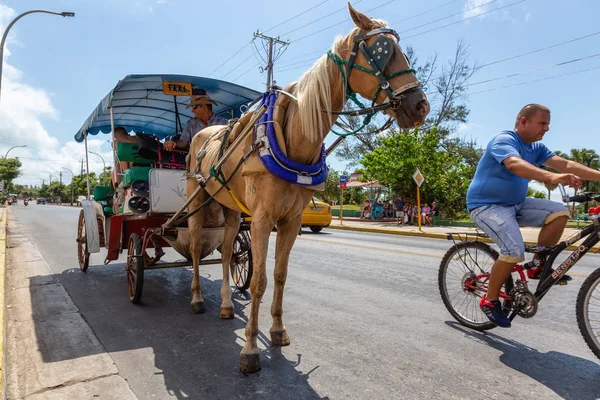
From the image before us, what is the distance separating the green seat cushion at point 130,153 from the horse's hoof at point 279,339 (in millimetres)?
3770

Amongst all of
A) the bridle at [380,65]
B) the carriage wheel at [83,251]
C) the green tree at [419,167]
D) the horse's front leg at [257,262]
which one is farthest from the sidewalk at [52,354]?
the green tree at [419,167]

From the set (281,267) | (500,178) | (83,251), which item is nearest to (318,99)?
(281,267)

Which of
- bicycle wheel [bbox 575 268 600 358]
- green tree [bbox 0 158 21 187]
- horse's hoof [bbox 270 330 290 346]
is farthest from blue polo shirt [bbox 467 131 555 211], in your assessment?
green tree [bbox 0 158 21 187]

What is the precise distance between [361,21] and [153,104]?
4.53 m

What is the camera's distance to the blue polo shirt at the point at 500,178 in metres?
3.15

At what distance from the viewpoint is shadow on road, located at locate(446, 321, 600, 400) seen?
246 cm

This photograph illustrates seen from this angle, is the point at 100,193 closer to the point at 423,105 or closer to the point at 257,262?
the point at 257,262

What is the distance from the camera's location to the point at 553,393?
2.42 meters

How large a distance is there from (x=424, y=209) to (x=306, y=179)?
19185mm

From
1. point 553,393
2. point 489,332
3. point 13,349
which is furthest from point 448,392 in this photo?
point 13,349

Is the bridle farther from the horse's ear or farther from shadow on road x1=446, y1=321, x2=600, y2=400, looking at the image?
shadow on road x1=446, y1=321, x2=600, y2=400

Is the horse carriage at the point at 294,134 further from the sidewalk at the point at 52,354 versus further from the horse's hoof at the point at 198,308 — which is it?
the sidewalk at the point at 52,354

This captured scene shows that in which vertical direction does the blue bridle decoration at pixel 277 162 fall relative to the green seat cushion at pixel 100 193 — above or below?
above

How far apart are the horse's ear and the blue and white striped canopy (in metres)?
2.96
